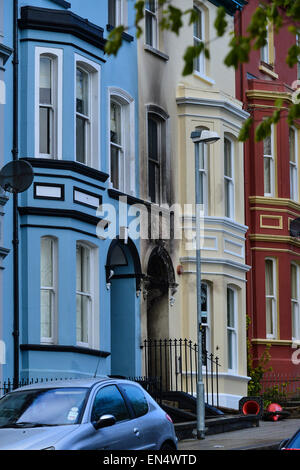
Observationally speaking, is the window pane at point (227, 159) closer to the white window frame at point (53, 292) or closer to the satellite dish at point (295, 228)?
the satellite dish at point (295, 228)

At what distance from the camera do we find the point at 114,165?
83.1ft

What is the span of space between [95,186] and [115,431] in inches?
425

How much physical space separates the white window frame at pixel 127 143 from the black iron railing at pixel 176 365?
3504mm

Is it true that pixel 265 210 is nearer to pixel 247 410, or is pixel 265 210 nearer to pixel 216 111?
pixel 216 111

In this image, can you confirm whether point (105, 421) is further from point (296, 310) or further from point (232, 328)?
point (296, 310)

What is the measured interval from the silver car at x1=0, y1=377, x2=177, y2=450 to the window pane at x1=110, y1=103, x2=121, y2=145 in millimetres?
11571

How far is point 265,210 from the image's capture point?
31844 millimetres

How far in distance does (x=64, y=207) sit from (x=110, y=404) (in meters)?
9.19

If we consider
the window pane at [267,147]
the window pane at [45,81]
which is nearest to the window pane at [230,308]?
the window pane at [267,147]

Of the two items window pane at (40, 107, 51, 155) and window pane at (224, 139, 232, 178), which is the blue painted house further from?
window pane at (224, 139, 232, 178)

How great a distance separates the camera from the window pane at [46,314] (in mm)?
22031

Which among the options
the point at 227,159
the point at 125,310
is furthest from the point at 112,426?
the point at 227,159

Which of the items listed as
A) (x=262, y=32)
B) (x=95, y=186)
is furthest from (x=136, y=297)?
(x=262, y=32)

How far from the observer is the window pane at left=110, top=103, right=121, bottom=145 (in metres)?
25.4
